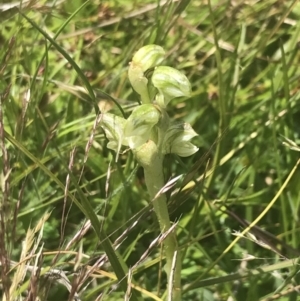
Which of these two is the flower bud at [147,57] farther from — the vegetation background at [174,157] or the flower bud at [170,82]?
the vegetation background at [174,157]

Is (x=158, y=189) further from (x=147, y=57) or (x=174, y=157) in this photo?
(x=174, y=157)

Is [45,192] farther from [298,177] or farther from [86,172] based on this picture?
[298,177]

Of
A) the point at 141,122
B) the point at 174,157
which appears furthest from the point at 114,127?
the point at 174,157

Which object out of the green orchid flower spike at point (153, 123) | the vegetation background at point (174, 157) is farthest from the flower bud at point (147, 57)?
the vegetation background at point (174, 157)

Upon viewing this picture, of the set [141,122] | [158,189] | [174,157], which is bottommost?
[174,157]

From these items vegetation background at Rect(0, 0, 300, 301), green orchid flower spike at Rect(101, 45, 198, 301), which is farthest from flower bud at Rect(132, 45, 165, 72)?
vegetation background at Rect(0, 0, 300, 301)

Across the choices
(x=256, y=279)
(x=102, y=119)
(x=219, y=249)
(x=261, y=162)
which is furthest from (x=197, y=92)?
(x=102, y=119)
